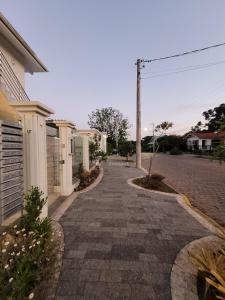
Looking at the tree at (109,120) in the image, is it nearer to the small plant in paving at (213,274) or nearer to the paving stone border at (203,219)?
the paving stone border at (203,219)

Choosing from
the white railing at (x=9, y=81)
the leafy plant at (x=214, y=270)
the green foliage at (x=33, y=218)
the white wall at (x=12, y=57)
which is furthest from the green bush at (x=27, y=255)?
the white wall at (x=12, y=57)

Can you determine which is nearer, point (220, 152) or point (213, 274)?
point (213, 274)

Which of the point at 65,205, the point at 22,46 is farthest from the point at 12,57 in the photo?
the point at 65,205

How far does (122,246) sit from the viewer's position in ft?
14.5

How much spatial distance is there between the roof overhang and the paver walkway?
5532mm

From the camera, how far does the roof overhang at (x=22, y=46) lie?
6.93 metres

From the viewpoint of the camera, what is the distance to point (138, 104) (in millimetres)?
19000

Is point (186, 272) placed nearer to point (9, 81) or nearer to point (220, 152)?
point (220, 152)

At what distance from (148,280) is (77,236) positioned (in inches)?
74.3

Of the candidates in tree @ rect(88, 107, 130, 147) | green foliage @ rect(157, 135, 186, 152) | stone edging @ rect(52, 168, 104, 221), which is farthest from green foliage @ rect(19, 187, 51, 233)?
tree @ rect(88, 107, 130, 147)

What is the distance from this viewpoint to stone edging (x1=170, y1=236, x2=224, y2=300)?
315 centimetres

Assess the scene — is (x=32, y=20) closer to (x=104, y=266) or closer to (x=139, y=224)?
(x=139, y=224)

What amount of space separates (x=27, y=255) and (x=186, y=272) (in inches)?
91.1

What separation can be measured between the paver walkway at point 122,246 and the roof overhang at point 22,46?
5.53 meters
